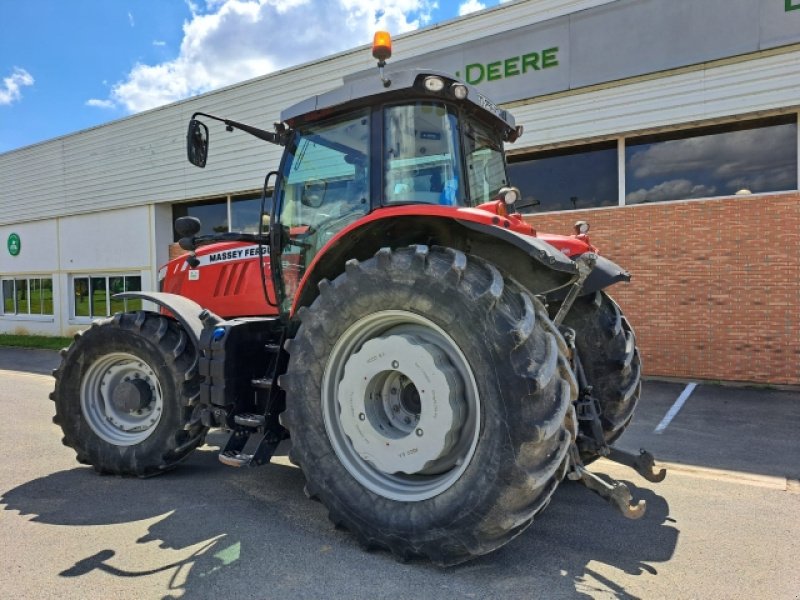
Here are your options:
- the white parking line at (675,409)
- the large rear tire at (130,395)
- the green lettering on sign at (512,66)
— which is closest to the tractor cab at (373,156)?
the large rear tire at (130,395)

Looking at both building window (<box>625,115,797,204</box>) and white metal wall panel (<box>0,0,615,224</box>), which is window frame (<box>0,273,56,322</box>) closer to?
white metal wall panel (<box>0,0,615,224</box>)

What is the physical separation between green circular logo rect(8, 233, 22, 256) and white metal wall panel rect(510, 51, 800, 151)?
699 inches

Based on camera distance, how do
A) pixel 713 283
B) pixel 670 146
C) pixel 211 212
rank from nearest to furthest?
1. pixel 713 283
2. pixel 670 146
3. pixel 211 212

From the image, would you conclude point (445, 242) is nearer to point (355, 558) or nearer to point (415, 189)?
point (415, 189)

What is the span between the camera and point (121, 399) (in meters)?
4.14

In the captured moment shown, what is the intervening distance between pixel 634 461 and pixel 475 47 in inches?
347

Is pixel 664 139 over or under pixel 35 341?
over

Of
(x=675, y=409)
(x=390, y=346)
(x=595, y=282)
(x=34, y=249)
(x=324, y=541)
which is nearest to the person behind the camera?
(x=390, y=346)

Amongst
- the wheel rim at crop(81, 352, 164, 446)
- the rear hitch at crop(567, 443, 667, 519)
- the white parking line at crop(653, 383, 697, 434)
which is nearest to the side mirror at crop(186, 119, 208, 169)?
the wheel rim at crop(81, 352, 164, 446)

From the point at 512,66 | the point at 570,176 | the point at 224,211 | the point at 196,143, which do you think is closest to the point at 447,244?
the point at 196,143

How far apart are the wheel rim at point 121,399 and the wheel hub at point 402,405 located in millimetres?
1930

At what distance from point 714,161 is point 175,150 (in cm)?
1289

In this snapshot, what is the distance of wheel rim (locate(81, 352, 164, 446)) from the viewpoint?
13.6 ft

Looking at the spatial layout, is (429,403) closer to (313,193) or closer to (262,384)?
(262,384)
